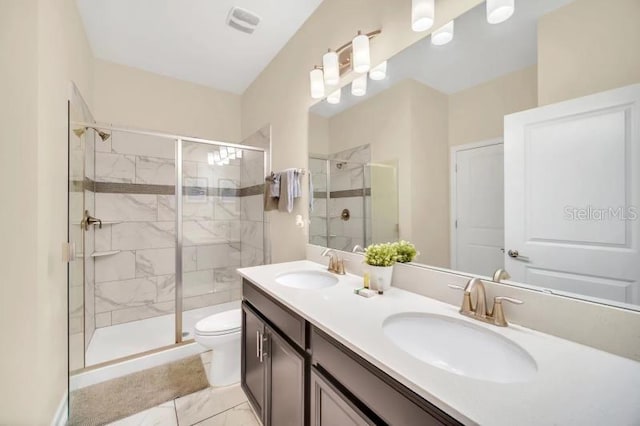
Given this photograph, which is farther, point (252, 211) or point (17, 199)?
point (252, 211)

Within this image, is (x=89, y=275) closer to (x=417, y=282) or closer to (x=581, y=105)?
(x=417, y=282)

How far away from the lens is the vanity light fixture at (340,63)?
1.44 m

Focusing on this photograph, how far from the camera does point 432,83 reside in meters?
1.20

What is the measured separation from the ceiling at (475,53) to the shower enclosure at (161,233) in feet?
5.64

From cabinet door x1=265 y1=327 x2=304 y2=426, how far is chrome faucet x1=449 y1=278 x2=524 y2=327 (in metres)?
0.65

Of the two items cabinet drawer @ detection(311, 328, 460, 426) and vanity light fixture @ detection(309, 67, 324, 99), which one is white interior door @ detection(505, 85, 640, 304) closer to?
cabinet drawer @ detection(311, 328, 460, 426)

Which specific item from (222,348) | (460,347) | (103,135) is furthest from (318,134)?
(103,135)

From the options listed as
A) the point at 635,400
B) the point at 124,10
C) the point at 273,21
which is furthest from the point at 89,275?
the point at 635,400

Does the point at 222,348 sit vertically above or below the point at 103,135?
below

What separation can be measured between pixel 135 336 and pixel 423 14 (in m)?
3.13

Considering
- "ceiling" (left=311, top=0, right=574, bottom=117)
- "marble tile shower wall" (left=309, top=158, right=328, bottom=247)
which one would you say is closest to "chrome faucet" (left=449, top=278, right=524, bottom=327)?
"ceiling" (left=311, top=0, right=574, bottom=117)

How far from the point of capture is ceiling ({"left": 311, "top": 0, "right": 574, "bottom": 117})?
A: 873 mm

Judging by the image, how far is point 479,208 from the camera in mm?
1012

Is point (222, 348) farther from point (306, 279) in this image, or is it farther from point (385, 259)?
point (385, 259)
